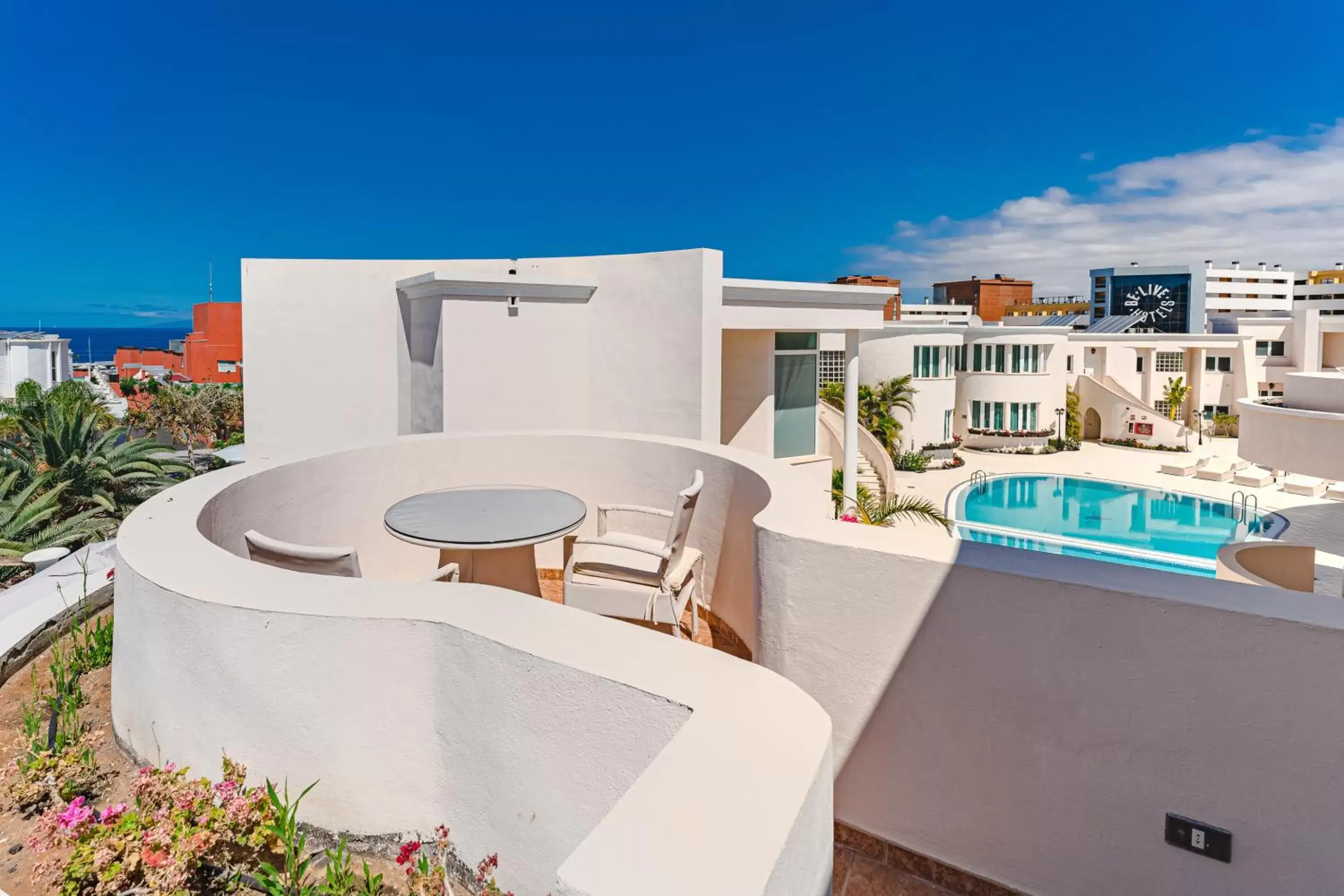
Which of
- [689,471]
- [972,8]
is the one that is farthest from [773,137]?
[689,471]

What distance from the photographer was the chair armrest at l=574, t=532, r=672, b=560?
466 centimetres

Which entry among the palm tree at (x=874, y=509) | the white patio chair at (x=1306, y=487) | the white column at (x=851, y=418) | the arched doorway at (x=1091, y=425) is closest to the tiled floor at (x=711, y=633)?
the palm tree at (x=874, y=509)

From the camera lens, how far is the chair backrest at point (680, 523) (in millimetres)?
4672

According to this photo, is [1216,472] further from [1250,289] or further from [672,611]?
[1250,289]

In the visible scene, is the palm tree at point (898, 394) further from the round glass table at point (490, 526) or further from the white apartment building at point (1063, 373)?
the round glass table at point (490, 526)

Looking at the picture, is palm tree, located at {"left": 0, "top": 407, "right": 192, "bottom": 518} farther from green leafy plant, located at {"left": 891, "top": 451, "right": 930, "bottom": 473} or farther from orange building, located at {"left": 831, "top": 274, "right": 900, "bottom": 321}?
orange building, located at {"left": 831, "top": 274, "right": 900, "bottom": 321}

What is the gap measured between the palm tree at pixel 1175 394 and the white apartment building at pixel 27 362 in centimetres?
6477

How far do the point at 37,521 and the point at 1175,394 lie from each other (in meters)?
50.2

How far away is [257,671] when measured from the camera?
273 cm

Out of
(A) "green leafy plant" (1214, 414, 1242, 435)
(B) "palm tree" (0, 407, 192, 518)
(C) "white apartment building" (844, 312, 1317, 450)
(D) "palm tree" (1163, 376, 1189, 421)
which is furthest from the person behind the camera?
(D) "palm tree" (1163, 376, 1189, 421)

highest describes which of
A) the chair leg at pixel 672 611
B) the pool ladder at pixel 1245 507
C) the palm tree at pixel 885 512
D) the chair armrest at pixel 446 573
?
the chair armrest at pixel 446 573

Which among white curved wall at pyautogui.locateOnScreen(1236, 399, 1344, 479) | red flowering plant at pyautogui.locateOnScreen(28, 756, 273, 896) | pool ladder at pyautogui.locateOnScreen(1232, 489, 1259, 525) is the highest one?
white curved wall at pyautogui.locateOnScreen(1236, 399, 1344, 479)

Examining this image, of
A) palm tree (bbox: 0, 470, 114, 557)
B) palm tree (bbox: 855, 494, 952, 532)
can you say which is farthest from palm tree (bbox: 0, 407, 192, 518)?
palm tree (bbox: 855, 494, 952, 532)

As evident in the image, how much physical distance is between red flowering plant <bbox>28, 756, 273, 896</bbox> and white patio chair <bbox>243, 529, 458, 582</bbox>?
1.03 meters
